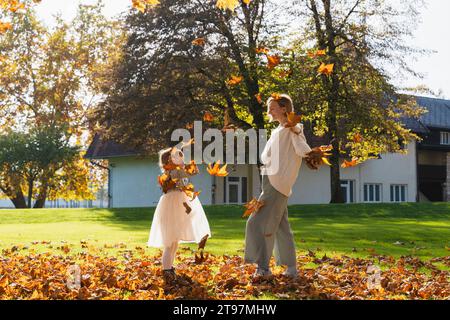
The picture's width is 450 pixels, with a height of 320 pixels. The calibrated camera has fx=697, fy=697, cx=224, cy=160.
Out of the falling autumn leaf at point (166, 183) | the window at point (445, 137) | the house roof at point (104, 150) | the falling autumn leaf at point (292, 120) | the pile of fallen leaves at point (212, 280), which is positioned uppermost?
the window at point (445, 137)

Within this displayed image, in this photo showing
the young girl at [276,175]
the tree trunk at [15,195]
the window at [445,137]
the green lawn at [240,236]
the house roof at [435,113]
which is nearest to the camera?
the young girl at [276,175]

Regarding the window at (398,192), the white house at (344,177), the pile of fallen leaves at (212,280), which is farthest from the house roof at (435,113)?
the pile of fallen leaves at (212,280)

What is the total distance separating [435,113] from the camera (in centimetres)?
5947

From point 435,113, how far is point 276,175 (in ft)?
178

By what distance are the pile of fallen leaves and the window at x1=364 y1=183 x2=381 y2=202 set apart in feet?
139

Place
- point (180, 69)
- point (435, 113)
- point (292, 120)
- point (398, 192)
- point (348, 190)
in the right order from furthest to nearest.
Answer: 1. point (435, 113)
2. point (398, 192)
3. point (348, 190)
4. point (180, 69)
5. point (292, 120)

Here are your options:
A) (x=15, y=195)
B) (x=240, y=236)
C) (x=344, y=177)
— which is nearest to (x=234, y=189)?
(x=344, y=177)

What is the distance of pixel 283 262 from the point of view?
332 inches

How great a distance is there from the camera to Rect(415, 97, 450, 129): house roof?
5732 cm

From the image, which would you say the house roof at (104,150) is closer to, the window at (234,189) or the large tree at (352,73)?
the window at (234,189)

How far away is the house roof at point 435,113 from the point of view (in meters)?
57.3

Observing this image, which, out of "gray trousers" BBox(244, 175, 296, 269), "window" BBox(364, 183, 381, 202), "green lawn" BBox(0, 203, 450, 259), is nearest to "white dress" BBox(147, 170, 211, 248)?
"gray trousers" BBox(244, 175, 296, 269)

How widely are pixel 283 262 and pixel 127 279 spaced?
6.14 ft

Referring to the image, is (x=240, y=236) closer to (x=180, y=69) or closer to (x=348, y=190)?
(x=180, y=69)
